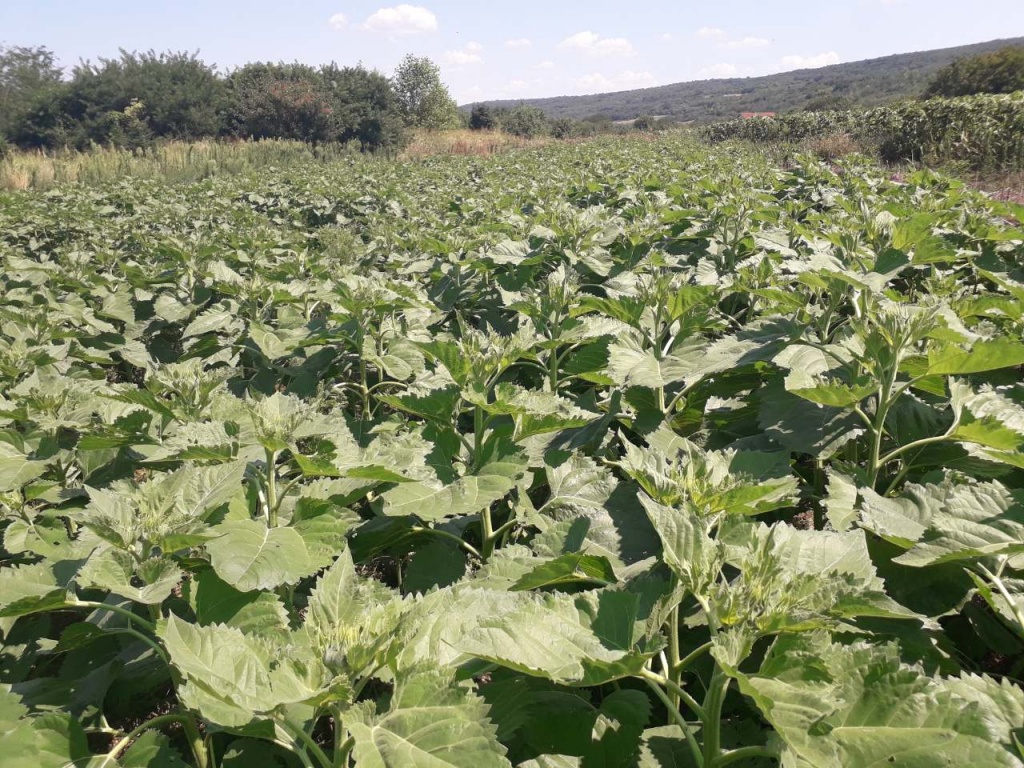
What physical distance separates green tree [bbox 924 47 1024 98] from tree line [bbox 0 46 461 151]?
3385 cm

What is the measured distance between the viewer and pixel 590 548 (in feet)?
5.65

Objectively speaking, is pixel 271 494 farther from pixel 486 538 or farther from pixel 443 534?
pixel 486 538

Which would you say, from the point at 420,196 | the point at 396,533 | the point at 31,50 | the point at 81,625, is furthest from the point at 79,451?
the point at 31,50

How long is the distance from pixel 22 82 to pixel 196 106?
21919mm

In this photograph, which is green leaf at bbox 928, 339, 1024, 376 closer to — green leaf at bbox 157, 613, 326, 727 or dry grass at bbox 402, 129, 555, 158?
green leaf at bbox 157, 613, 326, 727

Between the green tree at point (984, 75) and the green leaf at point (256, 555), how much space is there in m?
46.5

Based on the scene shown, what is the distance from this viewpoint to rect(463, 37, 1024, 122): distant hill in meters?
89.3

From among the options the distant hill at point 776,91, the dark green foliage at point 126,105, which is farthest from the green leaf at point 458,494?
the distant hill at point 776,91

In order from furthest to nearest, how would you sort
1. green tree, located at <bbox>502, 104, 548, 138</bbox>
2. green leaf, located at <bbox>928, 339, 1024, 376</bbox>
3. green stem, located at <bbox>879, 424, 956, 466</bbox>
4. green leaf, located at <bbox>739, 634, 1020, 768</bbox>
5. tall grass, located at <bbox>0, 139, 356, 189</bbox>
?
green tree, located at <bbox>502, 104, 548, 138</bbox>
tall grass, located at <bbox>0, 139, 356, 189</bbox>
green stem, located at <bbox>879, 424, 956, 466</bbox>
green leaf, located at <bbox>928, 339, 1024, 376</bbox>
green leaf, located at <bbox>739, 634, 1020, 768</bbox>

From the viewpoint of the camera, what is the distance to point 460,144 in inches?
1384

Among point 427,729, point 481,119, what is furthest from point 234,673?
point 481,119

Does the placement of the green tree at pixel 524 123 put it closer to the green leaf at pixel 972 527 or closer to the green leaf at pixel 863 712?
the green leaf at pixel 972 527

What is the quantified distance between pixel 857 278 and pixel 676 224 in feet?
12.9

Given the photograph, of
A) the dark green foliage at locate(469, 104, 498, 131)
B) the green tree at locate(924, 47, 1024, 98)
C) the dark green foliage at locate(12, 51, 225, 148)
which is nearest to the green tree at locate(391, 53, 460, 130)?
the dark green foliage at locate(469, 104, 498, 131)
